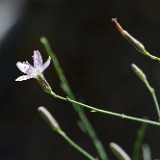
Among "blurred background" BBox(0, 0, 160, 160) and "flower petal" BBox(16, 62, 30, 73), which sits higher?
"flower petal" BBox(16, 62, 30, 73)

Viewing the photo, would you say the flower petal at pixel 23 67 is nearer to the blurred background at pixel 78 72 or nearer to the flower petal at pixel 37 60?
the flower petal at pixel 37 60

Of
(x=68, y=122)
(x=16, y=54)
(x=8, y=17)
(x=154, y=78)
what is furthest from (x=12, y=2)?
(x=154, y=78)

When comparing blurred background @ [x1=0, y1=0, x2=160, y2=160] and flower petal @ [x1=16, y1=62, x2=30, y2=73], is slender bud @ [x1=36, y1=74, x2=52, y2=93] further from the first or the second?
blurred background @ [x1=0, y1=0, x2=160, y2=160]

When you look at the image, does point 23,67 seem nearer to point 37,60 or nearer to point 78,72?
point 37,60

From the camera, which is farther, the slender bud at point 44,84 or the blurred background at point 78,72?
the blurred background at point 78,72

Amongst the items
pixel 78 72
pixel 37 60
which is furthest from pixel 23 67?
pixel 78 72

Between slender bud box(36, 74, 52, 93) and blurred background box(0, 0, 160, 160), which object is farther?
blurred background box(0, 0, 160, 160)

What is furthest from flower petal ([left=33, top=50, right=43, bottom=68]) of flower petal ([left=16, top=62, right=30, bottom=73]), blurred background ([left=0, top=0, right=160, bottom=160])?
blurred background ([left=0, top=0, right=160, bottom=160])

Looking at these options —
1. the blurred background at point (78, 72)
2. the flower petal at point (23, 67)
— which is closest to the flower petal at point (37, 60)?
the flower petal at point (23, 67)
